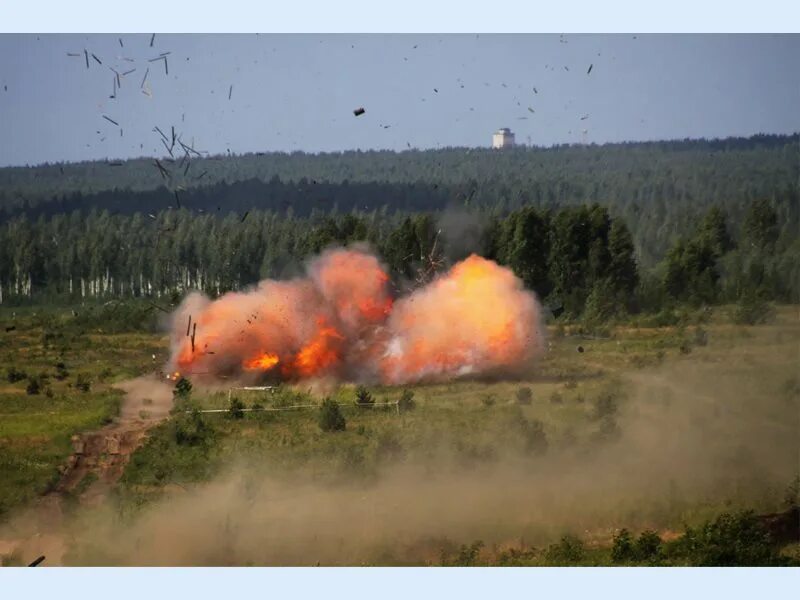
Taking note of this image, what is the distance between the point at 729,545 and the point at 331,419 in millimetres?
8747

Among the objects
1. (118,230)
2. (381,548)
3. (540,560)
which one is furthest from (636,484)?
(118,230)

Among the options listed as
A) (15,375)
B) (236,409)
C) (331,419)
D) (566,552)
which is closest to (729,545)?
(566,552)

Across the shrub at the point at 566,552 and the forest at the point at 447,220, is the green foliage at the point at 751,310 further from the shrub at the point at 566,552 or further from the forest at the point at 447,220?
the shrub at the point at 566,552

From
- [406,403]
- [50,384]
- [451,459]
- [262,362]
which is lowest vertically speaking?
[451,459]

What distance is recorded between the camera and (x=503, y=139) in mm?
30891

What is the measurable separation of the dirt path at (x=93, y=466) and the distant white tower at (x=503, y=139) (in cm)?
929

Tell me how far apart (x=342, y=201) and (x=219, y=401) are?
19.2 ft

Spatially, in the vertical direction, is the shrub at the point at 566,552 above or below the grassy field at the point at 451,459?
below

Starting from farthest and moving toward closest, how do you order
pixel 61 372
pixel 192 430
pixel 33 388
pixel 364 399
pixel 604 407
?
pixel 61 372 < pixel 364 399 < pixel 33 388 < pixel 604 407 < pixel 192 430

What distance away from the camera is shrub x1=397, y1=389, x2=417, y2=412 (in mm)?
28922

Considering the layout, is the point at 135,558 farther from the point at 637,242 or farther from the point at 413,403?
the point at 637,242

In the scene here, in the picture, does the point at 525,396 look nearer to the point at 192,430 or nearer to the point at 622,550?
the point at 622,550

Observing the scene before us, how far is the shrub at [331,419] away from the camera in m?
27.7

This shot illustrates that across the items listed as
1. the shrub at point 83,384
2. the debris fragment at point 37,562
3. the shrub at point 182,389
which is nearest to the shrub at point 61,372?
the shrub at point 83,384
